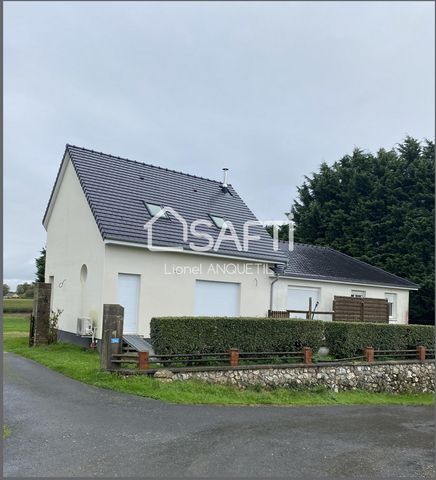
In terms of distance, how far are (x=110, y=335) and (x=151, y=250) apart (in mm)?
4852

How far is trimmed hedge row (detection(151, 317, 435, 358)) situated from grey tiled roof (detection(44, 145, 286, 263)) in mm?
4205

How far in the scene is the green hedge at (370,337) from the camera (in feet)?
Result: 47.7

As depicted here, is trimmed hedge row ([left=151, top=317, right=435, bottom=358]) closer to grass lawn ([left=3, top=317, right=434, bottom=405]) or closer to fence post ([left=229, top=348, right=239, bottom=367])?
fence post ([left=229, top=348, right=239, bottom=367])

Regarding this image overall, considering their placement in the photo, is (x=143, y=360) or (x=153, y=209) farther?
(x=153, y=209)

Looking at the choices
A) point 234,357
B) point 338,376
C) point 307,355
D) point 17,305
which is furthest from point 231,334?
point 17,305

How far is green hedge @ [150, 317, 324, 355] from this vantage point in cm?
1154

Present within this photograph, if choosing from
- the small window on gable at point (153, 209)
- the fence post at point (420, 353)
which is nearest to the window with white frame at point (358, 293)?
the fence post at point (420, 353)

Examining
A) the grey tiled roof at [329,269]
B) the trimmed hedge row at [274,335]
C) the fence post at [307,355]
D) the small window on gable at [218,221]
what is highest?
the small window on gable at [218,221]

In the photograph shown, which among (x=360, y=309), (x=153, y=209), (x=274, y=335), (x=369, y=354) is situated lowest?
(x=369, y=354)

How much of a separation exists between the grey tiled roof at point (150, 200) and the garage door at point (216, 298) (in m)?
1.21

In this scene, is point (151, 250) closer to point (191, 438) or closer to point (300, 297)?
point (300, 297)

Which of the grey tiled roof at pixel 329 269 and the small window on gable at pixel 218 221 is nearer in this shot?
the small window on gable at pixel 218 221

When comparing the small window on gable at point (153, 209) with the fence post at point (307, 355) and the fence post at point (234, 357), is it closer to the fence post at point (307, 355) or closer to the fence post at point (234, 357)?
the fence post at point (234, 357)

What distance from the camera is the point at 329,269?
23.7m
